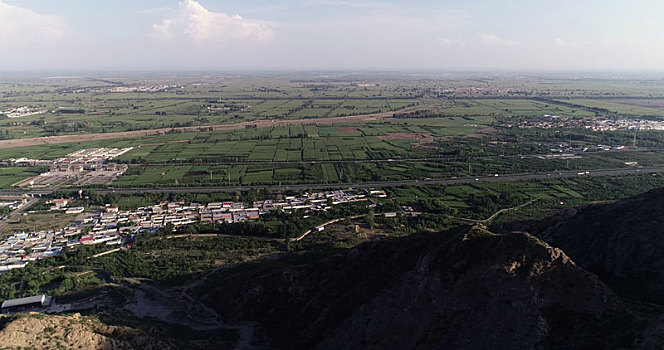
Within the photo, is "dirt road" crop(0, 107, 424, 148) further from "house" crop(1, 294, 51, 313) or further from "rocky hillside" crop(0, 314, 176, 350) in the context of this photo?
"rocky hillside" crop(0, 314, 176, 350)

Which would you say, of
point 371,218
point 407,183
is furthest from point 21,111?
point 371,218

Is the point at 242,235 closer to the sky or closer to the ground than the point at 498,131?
closer to the ground

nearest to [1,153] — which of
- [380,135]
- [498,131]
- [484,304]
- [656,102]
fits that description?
[380,135]

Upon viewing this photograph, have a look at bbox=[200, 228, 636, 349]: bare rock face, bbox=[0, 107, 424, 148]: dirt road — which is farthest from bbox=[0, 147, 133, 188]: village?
bbox=[200, 228, 636, 349]: bare rock face

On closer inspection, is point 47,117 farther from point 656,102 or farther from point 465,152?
point 656,102

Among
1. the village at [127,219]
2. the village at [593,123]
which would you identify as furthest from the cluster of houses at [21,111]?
the village at [593,123]
